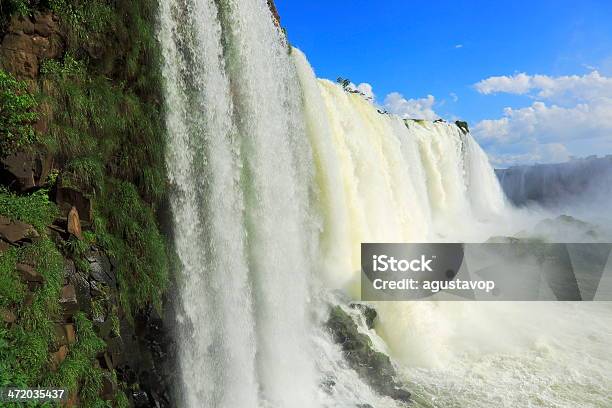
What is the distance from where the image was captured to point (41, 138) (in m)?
5.61

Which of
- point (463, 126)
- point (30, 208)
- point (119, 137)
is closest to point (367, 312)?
point (119, 137)

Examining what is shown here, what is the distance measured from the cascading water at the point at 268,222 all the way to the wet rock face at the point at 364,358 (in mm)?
223

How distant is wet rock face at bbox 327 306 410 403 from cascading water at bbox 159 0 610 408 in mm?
223

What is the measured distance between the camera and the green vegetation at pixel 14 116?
5270 millimetres

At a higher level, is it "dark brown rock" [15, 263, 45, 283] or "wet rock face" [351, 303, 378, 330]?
"dark brown rock" [15, 263, 45, 283]

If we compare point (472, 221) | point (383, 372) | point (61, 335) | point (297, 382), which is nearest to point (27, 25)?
point (61, 335)

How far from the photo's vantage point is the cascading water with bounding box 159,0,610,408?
729 centimetres

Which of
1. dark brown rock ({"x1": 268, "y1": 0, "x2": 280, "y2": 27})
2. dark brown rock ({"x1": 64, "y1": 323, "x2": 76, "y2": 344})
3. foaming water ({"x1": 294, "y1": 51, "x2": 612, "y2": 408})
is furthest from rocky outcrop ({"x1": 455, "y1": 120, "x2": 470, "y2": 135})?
dark brown rock ({"x1": 64, "y1": 323, "x2": 76, "y2": 344})

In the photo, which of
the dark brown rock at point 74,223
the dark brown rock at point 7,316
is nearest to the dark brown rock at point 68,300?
the dark brown rock at point 7,316

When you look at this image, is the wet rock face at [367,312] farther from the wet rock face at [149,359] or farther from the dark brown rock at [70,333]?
the dark brown rock at [70,333]

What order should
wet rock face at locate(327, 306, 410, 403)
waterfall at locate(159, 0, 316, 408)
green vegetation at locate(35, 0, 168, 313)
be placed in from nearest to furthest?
green vegetation at locate(35, 0, 168, 313) → waterfall at locate(159, 0, 316, 408) → wet rock face at locate(327, 306, 410, 403)

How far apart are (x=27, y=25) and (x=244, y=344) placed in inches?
246

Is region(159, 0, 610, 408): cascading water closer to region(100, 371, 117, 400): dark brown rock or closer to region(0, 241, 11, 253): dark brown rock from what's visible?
region(100, 371, 117, 400): dark brown rock

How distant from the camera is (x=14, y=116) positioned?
532cm
